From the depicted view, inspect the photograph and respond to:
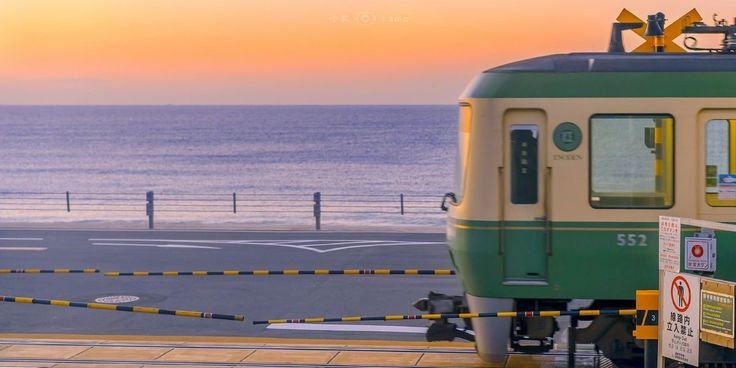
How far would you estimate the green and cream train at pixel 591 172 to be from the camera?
10469 millimetres

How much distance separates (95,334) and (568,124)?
21.4ft

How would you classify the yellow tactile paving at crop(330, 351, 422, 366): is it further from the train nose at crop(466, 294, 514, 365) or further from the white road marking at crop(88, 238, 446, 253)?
the white road marking at crop(88, 238, 446, 253)

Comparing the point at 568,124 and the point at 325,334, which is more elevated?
the point at 568,124

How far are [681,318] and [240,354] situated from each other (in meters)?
5.04

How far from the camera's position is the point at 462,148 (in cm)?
1103

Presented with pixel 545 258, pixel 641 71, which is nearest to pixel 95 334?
pixel 545 258

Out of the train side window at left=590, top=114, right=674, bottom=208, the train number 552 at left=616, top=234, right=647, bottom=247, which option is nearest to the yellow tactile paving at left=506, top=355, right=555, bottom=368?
the train number 552 at left=616, top=234, right=647, bottom=247

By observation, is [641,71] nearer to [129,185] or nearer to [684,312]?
[684,312]

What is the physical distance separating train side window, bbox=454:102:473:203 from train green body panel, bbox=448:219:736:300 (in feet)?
1.37

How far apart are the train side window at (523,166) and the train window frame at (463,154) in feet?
1.43

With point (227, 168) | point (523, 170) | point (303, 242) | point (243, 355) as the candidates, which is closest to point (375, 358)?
point (243, 355)

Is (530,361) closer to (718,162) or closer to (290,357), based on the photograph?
(290,357)

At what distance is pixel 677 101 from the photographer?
10.5 m

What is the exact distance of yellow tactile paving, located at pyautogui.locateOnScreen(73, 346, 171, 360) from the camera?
11.9 m
